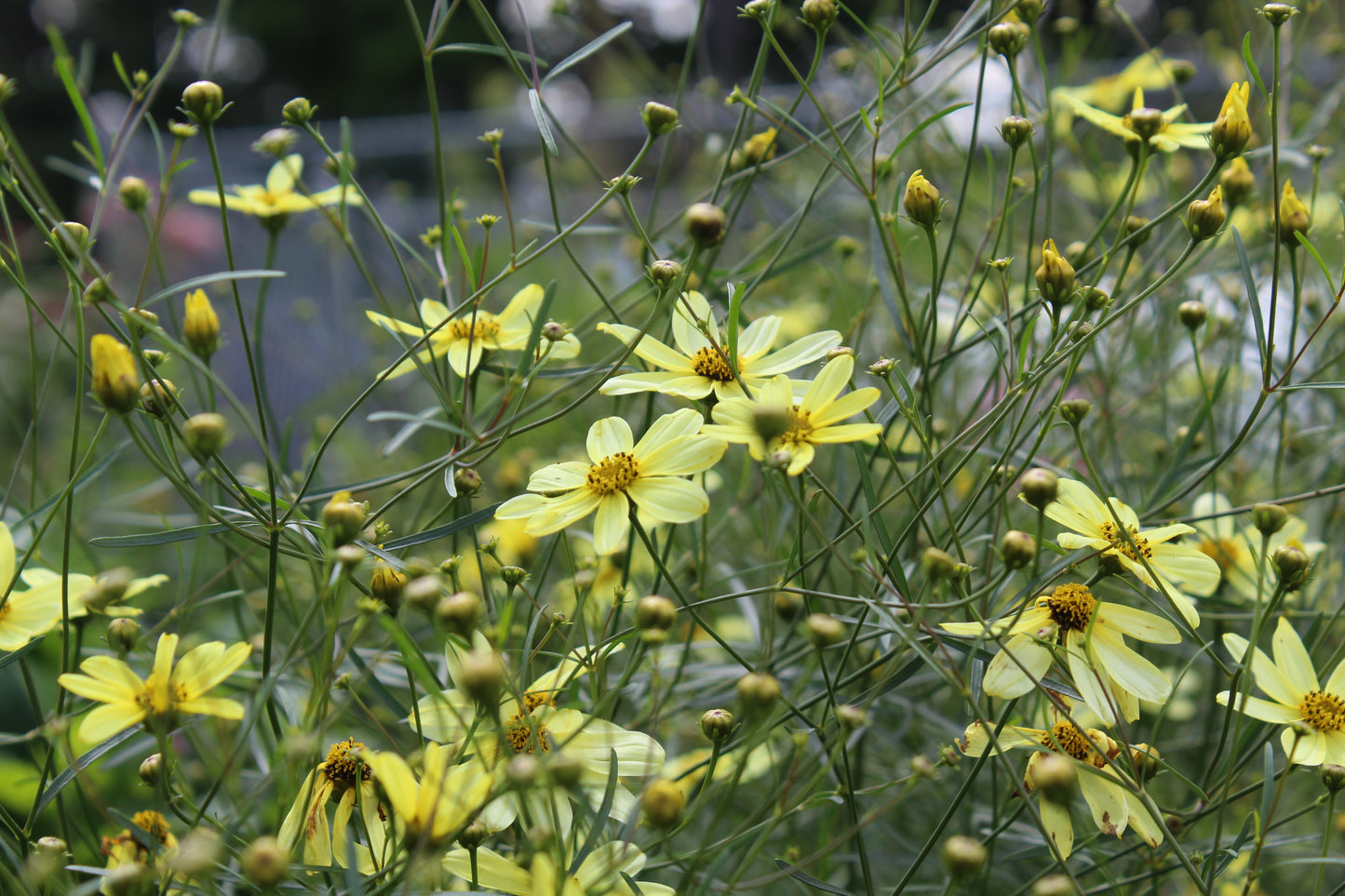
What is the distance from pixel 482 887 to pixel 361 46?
8809 mm

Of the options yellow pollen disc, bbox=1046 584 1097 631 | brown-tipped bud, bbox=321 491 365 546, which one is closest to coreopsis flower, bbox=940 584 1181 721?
yellow pollen disc, bbox=1046 584 1097 631

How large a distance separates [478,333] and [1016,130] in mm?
273

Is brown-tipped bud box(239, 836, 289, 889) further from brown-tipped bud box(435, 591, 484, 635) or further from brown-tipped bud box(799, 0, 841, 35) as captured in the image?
brown-tipped bud box(799, 0, 841, 35)

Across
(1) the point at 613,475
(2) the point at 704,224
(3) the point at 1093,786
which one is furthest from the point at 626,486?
(3) the point at 1093,786

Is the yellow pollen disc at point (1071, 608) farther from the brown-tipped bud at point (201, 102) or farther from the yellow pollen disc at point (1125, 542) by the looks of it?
the brown-tipped bud at point (201, 102)

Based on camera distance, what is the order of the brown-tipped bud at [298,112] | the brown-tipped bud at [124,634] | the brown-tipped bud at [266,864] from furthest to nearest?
the brown-tipped bud at [298,112] → the brown-tipped bud at [124,634] → the brown-tipped bud at [266,864]

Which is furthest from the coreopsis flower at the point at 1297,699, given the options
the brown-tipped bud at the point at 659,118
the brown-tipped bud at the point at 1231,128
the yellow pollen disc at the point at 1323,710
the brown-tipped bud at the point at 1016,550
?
the brown-tipped bud at the point at 659,118

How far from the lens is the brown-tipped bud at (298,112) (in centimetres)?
47

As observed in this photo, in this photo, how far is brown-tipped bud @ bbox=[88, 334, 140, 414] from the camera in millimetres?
340

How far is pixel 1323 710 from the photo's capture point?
1.32ft

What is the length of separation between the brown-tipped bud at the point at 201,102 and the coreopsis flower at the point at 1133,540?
39cm

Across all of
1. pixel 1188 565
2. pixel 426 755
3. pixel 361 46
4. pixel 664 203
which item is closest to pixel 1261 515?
pixel 1188 565

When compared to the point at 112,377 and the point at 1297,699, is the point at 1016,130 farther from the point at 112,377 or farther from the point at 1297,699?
the point at 112,377

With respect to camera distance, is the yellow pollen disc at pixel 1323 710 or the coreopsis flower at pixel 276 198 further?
the coreopsis flower at pixel 276 198
